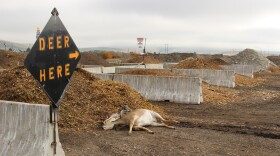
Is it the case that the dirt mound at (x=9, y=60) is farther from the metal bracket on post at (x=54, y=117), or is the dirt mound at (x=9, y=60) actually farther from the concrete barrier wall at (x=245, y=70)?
the metal bracket on post at (x=54, y=117)

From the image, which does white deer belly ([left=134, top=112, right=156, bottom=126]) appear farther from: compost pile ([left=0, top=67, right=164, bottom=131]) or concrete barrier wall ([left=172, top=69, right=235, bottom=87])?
concrete barrier wall ([left=172, top=69, right=235, bottom=87])

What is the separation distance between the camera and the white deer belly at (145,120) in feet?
33.1

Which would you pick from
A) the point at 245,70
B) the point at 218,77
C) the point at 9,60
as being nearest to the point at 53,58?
the point at 218,77

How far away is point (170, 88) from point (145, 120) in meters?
6.77

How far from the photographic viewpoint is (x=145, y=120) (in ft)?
34.0

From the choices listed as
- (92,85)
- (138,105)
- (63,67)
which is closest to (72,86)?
(92,85)

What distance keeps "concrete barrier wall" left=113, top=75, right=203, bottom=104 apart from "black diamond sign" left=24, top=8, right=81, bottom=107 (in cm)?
1081

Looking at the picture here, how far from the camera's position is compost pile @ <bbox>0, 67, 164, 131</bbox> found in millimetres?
9898

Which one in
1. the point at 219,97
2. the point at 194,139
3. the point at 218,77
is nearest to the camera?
the point at 194,139

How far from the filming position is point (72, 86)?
1145 centimetres

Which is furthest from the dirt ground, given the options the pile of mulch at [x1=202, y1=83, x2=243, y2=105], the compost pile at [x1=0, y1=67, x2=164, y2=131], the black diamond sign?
the pile of mulch at [x1=202, y1=83, x2=243, y2=105]

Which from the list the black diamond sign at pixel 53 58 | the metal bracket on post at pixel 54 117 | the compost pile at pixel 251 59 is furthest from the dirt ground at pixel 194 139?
the compost pile at pixel 251 59

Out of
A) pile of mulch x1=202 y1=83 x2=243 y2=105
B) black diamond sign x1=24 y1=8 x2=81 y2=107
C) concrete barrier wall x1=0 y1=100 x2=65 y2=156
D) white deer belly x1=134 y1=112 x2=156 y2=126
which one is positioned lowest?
pile of mulch x1=202 y1=83 x2=243 y2=105

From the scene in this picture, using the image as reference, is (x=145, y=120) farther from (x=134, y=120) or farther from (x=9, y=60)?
(x=9, y=60)
